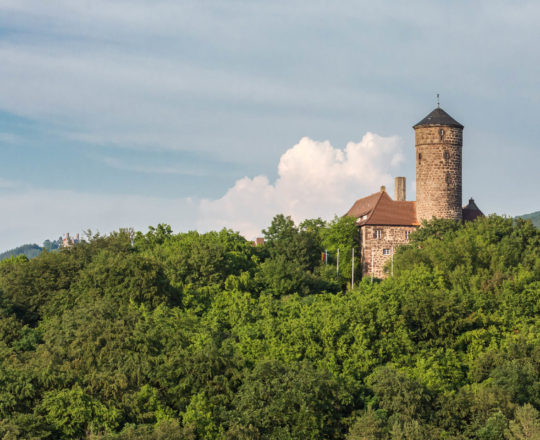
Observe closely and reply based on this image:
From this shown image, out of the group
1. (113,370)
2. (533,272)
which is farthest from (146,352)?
(533,272)

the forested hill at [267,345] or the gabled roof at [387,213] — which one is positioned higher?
the gabled roof at [387,213]

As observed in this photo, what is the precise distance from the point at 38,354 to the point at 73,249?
1649cm

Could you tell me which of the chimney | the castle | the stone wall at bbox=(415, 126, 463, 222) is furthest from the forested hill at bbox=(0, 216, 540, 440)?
the chimney

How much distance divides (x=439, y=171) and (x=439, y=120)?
389 cm

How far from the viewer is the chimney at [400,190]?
71688 mm

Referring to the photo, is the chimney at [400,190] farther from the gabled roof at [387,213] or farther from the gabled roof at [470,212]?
the gabled roof at [470,212]

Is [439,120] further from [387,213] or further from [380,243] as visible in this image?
[380,243]

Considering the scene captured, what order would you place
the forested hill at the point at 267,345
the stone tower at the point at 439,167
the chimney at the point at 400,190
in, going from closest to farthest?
the forested hill at the point at 267,345 → the stone tower at the point at 439,167 → the chimney at the point at 400,190

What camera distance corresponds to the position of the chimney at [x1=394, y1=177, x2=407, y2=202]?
71.7 m

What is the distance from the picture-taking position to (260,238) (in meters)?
82.4

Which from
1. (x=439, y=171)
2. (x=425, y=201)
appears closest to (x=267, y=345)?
(x=425, y=201)

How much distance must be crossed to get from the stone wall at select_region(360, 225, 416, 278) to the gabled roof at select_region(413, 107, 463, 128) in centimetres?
791

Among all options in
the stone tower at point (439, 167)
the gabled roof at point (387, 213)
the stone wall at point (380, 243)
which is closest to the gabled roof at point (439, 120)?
the stone tower at point (439, 167)

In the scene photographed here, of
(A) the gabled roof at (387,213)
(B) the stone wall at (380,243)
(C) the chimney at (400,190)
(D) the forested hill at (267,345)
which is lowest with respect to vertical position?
(D) the forested hill at (267,345)
